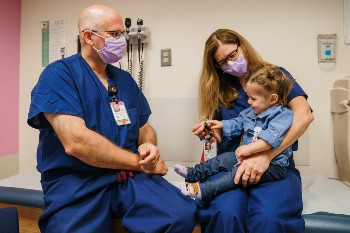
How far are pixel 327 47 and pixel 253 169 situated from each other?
3.76 ft

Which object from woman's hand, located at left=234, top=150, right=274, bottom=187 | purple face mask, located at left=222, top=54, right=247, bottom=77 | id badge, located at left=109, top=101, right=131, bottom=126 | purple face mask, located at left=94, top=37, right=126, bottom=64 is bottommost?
woman's hand, located at left=234, top=150, right=274, bottom=187

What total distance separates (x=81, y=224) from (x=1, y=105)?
68.9 inches

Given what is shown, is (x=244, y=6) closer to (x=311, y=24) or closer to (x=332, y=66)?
(x=311, y=24)

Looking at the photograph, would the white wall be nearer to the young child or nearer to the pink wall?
the pink wall

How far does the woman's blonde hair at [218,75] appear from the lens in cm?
148

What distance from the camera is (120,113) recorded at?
4.14 ft

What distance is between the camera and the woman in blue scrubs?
1.05 metres

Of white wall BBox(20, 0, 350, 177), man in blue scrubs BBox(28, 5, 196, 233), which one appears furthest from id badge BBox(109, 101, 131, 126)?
white wall BBox(20, 0, 350, 177)

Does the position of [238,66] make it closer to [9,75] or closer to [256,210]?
[256,210]

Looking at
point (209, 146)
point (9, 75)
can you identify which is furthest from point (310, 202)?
point (9, 75)

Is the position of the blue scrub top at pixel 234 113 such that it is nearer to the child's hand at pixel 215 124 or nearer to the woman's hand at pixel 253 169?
the child's hand at pixel 215 124

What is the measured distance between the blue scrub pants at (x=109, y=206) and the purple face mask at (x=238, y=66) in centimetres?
69

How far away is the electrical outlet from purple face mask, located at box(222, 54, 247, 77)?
721 millimetres

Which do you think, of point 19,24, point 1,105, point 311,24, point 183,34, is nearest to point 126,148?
point 183,34
